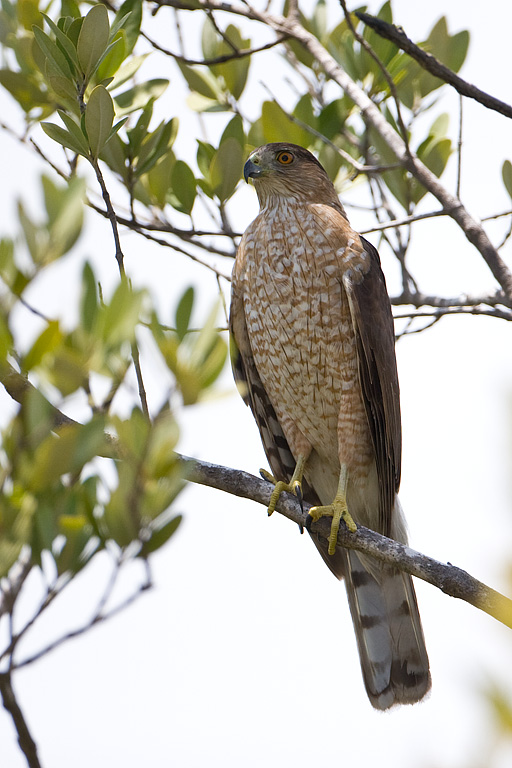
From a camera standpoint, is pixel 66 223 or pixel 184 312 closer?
pixel 66 223

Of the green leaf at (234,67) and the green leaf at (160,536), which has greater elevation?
the green leaf at (234,67)

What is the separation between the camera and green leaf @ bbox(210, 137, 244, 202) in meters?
4.15

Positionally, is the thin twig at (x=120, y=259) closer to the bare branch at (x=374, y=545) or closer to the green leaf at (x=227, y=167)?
the bare branch at (x=374, y=545)

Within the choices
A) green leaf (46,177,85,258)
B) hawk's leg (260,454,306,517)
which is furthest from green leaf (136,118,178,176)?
green leaf (46,177,85,258)

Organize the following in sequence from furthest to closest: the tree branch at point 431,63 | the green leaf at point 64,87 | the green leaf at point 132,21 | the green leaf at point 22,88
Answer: the green leaf at point 22,88 → the tree branch at point 431,63 → the green leaf at point 132,21 → the green leaf at point 64,87

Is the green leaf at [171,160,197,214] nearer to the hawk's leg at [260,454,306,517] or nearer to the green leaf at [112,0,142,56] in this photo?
the green leaf at [112,0,142,56]

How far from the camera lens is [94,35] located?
2.65 meters

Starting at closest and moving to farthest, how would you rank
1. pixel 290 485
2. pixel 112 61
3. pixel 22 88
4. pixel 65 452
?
pixel 65 452 → pixel 112 61 → pixel 22 88 → pixel 290 485

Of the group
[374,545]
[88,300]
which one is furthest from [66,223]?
[374,545]

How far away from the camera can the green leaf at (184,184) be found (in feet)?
13.5

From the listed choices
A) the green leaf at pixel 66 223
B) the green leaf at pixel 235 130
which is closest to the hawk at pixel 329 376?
the green leaf at pixel 235 130

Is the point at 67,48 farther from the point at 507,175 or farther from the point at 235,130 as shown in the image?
the point at 507,175

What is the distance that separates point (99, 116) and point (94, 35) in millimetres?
246

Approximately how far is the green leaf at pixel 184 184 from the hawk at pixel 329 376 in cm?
43
